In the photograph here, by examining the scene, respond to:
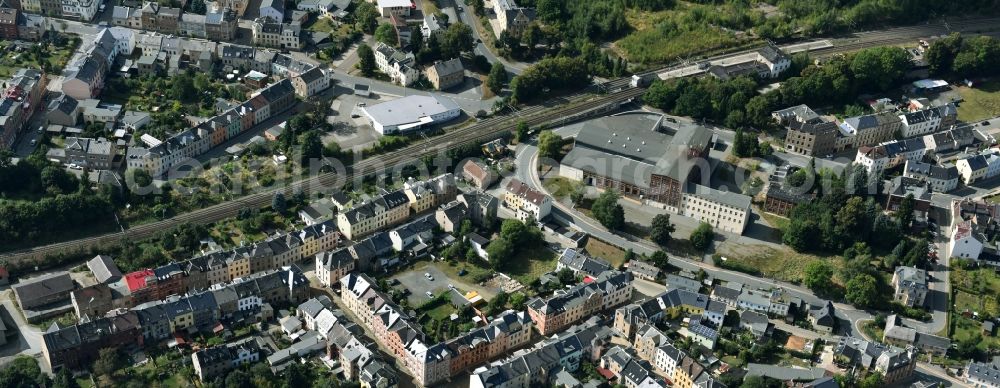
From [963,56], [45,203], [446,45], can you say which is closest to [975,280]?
[963,56]

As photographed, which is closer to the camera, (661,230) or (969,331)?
(969,331)

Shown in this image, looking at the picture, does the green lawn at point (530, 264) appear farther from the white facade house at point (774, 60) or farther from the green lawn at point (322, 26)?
the green lawn at point (322, 26)

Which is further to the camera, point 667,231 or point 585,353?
point 667,231

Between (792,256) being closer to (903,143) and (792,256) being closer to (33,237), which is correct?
(903,143)

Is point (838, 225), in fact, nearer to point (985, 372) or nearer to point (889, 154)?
point (889, 154)

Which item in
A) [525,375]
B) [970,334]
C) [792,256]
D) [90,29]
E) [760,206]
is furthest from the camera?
[90,29]

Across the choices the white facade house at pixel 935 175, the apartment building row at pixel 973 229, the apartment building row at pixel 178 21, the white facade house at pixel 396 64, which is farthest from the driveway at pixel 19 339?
the white facade house at pixel 935 175

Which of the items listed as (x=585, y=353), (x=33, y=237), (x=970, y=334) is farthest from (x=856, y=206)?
(x=33, y=237)
